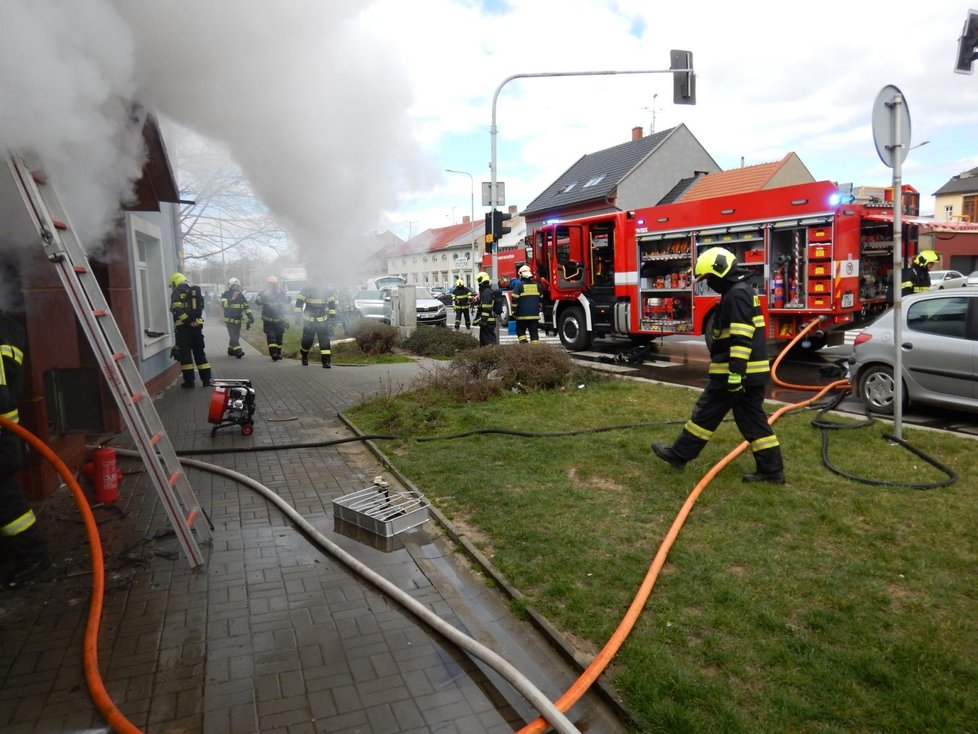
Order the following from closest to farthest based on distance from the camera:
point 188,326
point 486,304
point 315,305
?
point 188,326 → point 315,305 → point 486,304

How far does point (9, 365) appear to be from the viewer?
3910mm

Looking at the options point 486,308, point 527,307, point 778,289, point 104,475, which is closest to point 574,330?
point 527,307

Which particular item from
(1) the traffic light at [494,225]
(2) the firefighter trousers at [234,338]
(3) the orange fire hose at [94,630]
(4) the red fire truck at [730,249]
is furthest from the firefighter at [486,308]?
(3) the orange fire hose at [94,630]

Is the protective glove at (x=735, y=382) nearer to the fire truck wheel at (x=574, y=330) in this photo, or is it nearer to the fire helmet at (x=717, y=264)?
the fire helmet at (x=717, y=264)

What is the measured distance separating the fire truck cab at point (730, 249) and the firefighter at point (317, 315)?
510 cm

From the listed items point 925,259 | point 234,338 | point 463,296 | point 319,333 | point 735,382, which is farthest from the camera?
point 463,296

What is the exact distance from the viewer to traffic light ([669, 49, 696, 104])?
13273 millimetres

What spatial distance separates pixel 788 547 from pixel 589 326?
10635mm

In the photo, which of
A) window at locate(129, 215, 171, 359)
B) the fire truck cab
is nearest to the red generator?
window at locate(129, 215, 171, 359)

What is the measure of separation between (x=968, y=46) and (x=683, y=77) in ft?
16.7

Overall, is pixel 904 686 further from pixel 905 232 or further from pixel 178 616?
pixel 905 232

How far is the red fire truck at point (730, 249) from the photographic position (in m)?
10.7

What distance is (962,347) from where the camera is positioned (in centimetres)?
695

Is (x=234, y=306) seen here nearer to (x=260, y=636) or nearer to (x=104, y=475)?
(x=104, y=475)
